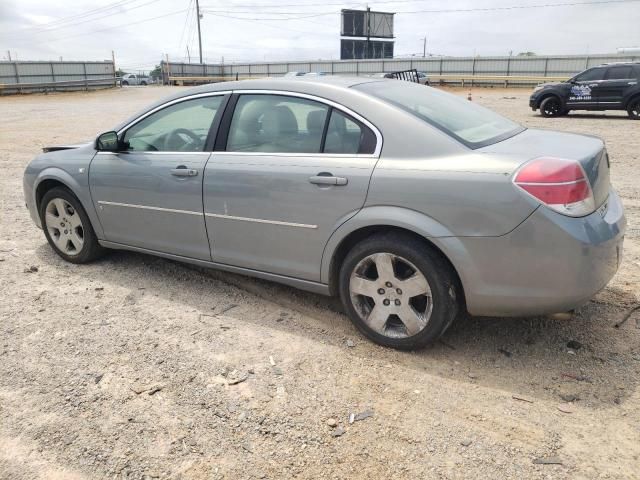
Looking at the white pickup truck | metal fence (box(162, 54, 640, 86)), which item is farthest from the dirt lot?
the white pickup truck

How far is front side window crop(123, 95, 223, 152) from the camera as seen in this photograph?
4.09m

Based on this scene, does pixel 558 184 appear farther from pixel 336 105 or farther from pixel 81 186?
pixel 81 186

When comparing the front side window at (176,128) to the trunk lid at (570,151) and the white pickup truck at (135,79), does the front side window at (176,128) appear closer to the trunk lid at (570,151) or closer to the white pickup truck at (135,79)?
the trunk lid at (570,151)

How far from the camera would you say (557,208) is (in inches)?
110

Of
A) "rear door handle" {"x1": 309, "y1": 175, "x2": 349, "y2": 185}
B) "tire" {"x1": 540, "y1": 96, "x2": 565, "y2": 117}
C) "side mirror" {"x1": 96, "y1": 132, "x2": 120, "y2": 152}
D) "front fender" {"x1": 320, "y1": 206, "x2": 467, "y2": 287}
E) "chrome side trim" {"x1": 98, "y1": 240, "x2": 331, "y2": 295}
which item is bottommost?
"chrome side trim" {"x1": 98, "y1": 240, "x2": 331, "y2": 295}

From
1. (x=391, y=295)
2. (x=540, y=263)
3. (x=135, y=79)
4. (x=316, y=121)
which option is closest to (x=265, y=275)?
(x=391, y=295)

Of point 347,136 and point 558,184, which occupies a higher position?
point 347,136

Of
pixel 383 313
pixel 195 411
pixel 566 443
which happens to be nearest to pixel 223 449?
pixel 195 411

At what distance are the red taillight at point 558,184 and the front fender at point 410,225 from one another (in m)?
0.47

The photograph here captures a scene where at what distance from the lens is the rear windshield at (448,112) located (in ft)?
10.9

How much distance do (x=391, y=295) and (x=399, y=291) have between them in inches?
2.5

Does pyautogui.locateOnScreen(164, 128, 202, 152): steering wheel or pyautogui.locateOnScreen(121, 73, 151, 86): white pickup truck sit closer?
pyautogui.locateOnScreen(164, 128, 202, 152): steering wheel

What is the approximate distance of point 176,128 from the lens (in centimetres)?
429

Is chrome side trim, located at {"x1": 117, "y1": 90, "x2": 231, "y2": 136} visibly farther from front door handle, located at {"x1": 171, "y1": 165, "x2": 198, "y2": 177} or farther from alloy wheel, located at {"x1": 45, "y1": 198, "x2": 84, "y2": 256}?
alloy wheel, located at {"x1": 45, "y1": 198, "x2": 84, "y2": 256}
